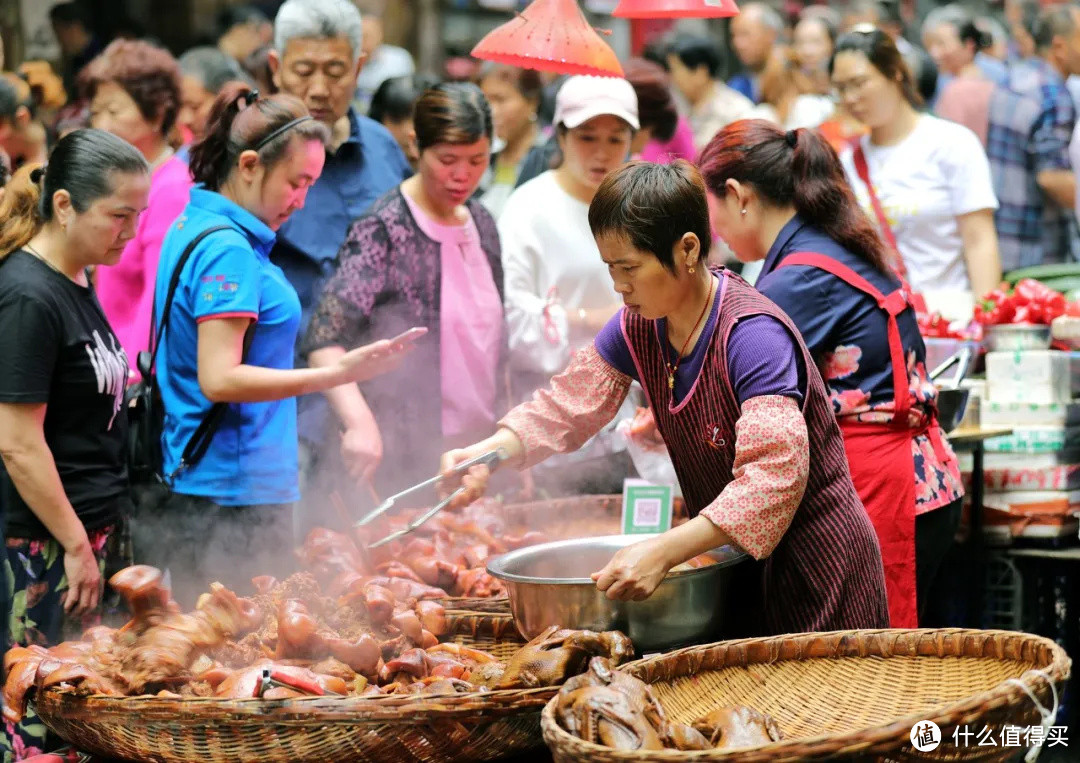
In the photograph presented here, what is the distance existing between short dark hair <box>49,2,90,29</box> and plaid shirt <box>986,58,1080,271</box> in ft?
18.7

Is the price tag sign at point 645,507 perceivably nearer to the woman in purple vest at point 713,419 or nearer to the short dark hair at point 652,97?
the woman in purple vest at point 713,419

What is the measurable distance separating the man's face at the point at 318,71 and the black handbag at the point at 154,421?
1050 mm

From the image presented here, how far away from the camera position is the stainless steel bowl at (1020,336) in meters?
4.64

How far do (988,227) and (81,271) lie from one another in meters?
3.66

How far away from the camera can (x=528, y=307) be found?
4.32 metres

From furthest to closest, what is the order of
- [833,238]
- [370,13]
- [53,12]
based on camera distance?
[370,13], [53,12], [833,238]

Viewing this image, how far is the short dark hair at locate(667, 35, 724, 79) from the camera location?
7.54m

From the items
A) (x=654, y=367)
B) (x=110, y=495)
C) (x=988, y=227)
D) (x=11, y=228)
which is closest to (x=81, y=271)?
(x=11, y=228)

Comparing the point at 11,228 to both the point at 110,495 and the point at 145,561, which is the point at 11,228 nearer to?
the point at 110,495

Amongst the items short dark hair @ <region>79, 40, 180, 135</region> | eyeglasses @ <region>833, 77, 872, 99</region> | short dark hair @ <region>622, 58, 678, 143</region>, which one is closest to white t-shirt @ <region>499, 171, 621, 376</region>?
short dark hair @ <region>622, 58, 678, 143</region>

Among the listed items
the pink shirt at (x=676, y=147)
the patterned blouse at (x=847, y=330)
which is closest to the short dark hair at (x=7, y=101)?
the pink shirt at (x=676, y=147)

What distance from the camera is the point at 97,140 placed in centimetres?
321

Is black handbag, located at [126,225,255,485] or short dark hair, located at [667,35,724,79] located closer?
black handbag, located at [126,225,255,485]

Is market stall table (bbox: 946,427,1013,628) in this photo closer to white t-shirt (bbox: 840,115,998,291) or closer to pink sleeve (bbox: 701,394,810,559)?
white t-shirt (bbox: 840,115,998,291)
